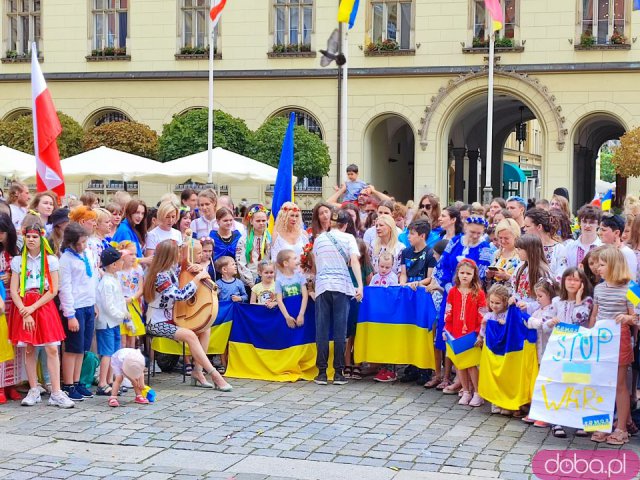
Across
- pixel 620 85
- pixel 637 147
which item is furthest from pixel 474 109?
pixel 637 147

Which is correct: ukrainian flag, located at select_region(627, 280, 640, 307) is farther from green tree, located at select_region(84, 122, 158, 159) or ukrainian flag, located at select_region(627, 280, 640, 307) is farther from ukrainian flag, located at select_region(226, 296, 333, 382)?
green tree, located at select_region(84, 122, 158, 159)

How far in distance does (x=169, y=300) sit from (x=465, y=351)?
3.06m

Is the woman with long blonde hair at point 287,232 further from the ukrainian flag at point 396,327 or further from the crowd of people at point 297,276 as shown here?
the ukrainian flag at point 396,327

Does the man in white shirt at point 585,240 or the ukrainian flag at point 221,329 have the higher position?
the man in white shirt at point 585,240

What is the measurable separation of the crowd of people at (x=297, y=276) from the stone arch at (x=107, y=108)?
70.5 ft

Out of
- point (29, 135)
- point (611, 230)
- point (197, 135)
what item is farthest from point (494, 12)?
point (611, 230)

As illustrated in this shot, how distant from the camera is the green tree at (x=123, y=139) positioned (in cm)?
3092

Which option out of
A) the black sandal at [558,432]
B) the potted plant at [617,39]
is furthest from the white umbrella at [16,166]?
the potted plant at [617,39]

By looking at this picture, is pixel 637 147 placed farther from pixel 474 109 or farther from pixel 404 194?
pixel 404 194

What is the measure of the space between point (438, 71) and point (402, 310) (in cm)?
2077

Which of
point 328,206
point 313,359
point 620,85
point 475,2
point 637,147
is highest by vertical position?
point 475,2

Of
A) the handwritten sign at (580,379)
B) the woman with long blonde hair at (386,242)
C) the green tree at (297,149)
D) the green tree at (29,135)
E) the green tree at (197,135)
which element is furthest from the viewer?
the green tree at (29,135)

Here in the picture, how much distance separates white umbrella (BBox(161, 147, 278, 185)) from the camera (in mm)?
21891

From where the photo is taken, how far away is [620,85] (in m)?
29.7
